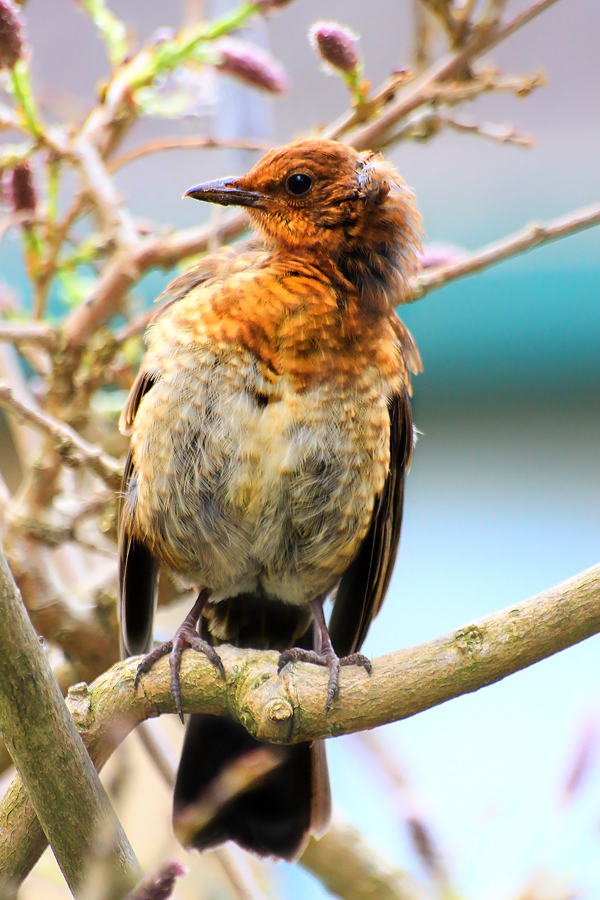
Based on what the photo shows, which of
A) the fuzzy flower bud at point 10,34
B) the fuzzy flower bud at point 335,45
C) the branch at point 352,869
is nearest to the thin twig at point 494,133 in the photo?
the fuzzy flower bud at point 335,45

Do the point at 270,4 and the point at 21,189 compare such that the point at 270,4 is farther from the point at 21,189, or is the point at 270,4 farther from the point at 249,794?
the point at 249,794

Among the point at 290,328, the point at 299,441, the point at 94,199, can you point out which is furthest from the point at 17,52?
the point at 299,441

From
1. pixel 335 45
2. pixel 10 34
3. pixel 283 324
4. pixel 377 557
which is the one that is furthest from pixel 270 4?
pixel 377 557

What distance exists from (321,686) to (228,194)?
31.6 inches

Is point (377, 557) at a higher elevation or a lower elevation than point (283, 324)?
lower

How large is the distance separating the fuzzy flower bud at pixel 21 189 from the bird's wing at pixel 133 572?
331mm

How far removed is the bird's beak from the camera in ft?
4.69

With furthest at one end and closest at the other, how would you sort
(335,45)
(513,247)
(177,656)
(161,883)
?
(513,247), (335,45), (177,656), (161,883)

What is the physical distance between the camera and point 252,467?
133 cm

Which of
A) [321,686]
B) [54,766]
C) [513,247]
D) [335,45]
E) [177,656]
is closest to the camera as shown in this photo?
[54,766]

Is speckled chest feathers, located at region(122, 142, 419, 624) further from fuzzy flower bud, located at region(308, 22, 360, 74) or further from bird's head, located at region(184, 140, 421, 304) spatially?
fuzzy flower bud, located at region(308, 22, 360, 74)

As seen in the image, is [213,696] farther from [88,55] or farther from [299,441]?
[88,55]

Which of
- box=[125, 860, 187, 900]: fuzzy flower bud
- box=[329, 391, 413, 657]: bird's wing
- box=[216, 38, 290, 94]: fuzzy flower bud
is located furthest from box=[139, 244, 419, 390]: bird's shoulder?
box=[125, 860, 187, 900]: fuzzy flower bud

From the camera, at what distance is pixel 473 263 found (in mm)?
1437
